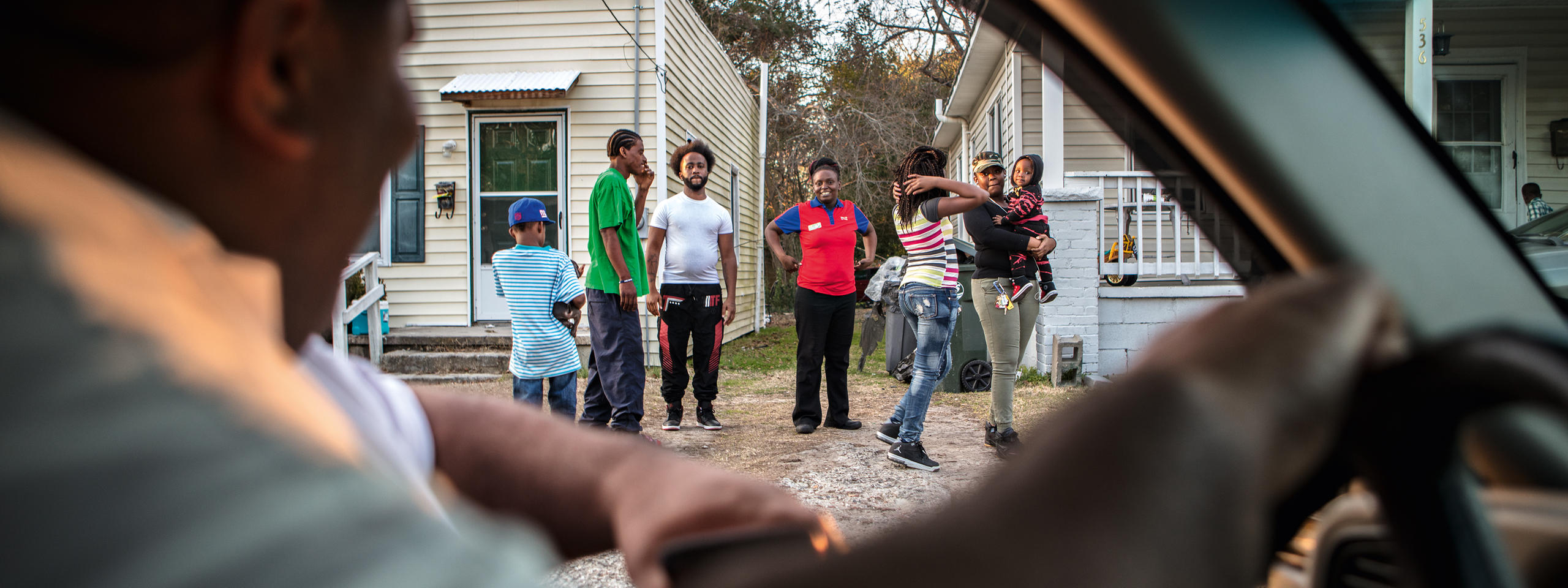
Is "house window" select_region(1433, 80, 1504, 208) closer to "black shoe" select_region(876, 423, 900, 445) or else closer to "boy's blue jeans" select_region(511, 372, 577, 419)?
"black shoe" select_region(876, 423, 900, 445)

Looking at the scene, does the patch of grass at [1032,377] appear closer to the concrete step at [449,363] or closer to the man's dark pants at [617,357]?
the man's dark pants at [617,357]

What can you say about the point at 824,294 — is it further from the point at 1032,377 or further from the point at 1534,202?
the point at 1534,202

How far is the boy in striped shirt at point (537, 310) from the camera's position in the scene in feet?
14.0

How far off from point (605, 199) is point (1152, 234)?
509 centimetres

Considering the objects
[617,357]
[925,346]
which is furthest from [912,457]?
[617,357]

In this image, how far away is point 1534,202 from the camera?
185 cm

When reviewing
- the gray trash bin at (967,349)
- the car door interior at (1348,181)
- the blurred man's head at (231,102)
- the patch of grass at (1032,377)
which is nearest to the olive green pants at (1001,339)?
the gray trash bin at (967,349)

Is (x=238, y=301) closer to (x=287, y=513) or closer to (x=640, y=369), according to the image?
(x=287, y=513)

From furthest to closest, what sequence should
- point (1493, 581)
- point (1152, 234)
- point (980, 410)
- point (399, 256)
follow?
point (399, 256) → point (1152, 234) → point (980, 410) → point (1493, 581)

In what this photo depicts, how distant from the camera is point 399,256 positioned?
26.7 feet

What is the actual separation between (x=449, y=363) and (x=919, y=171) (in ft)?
17.3

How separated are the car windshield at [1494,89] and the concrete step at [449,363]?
286 inches

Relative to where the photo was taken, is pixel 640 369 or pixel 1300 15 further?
pixel 640 369

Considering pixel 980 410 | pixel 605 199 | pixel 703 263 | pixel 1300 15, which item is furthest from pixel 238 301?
pixel 980 410
